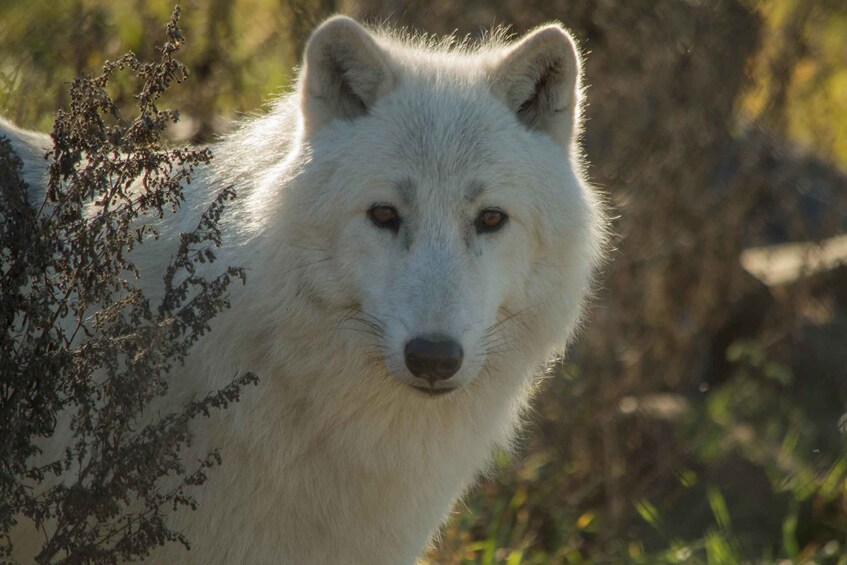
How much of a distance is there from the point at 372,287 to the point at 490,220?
48cm

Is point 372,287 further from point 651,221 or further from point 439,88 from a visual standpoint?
point 651,221

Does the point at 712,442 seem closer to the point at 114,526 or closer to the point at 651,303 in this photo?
the point at 651,303

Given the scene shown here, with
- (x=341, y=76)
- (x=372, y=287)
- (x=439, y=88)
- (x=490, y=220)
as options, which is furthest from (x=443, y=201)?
(x=341, y=76)

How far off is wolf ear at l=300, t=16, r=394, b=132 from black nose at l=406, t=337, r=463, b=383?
97cm

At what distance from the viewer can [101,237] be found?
3041mm

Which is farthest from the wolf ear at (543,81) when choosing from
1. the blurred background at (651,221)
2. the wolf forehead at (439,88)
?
the blurred background at (651,221)

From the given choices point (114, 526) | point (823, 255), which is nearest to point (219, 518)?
point (114, 526)

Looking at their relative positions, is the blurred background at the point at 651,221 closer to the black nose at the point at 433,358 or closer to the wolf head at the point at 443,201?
the wolf head at the point at 443,201

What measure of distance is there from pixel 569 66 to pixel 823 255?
4.53 m

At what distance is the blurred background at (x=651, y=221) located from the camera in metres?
6.08

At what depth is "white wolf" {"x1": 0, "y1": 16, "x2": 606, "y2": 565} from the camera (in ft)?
10.9

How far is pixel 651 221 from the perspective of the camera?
654cm

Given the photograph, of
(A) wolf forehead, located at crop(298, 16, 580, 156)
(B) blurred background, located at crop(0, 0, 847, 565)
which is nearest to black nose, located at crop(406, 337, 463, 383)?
(A) wolf forehead, located at crop(298, 16, 580, 156)

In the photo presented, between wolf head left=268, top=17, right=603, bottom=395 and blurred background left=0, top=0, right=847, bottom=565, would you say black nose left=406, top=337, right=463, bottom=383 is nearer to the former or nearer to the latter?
wolf head left=268, top=17, right=603, bottom=395
